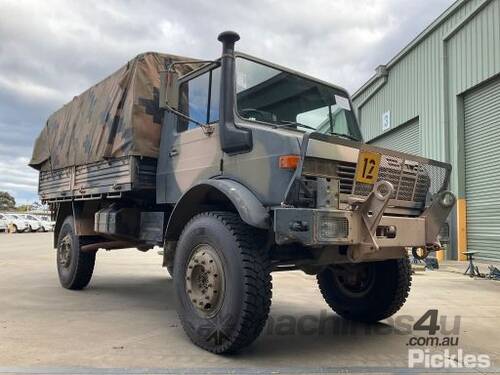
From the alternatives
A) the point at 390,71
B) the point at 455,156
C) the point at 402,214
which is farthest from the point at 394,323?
the point at 390,71

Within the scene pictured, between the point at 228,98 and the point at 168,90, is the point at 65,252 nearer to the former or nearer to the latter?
the point at 168,90

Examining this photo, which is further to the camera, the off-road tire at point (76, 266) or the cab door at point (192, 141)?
the off-road tire at point (76, 266)

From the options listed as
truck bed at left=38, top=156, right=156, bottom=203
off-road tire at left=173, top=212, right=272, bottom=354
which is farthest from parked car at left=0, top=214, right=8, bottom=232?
off-road tire at left=173, top=212, right=272, bottom=354

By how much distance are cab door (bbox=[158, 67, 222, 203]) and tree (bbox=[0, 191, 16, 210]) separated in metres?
87.9

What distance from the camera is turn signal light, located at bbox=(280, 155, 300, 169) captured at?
14.0ft

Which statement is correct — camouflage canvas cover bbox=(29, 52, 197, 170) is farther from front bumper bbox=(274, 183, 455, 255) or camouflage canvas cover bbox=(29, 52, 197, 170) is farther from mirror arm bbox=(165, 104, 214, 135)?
front bumper bbox=(274, 183, 455, 255)

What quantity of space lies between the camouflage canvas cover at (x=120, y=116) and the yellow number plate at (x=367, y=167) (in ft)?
9.04

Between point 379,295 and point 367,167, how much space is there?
194 centimetres

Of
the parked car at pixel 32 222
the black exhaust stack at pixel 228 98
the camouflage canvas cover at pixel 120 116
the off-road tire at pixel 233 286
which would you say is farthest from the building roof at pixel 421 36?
the parked car at pixel 32 222

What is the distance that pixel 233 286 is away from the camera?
4.20 metres

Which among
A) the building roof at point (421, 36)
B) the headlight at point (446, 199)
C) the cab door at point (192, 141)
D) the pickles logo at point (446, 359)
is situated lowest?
the pickles logo at point (446, 359)

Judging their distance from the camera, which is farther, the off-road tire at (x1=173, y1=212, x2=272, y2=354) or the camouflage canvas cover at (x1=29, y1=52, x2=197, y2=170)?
the camouflage canvas cover at (x1=29, y1=52, x2=197, y2=170)

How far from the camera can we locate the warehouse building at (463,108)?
13031 millimetres

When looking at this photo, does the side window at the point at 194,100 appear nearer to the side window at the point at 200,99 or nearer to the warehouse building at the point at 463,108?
the side window at the point at 200,99
